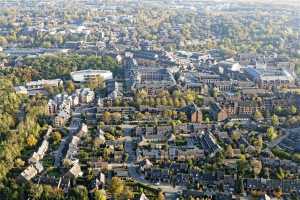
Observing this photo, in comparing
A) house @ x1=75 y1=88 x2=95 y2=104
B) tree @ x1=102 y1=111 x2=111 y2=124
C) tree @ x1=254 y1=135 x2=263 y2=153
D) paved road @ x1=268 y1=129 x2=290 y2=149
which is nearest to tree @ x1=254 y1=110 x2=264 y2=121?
paved road @ x1=268 y1=129 x2=290 y2=149

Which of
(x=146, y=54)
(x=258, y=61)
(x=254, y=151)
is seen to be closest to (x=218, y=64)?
(x=258, y=61)

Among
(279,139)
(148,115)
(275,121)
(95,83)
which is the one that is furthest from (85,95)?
(279,139)

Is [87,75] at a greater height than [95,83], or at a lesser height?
greater

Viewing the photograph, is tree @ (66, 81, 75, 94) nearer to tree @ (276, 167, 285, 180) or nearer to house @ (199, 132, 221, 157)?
house @ (199, 132, 221, 157)

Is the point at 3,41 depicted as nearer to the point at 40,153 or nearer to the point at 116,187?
the point at 40,153

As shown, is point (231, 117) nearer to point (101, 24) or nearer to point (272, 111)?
point (272, 111)
